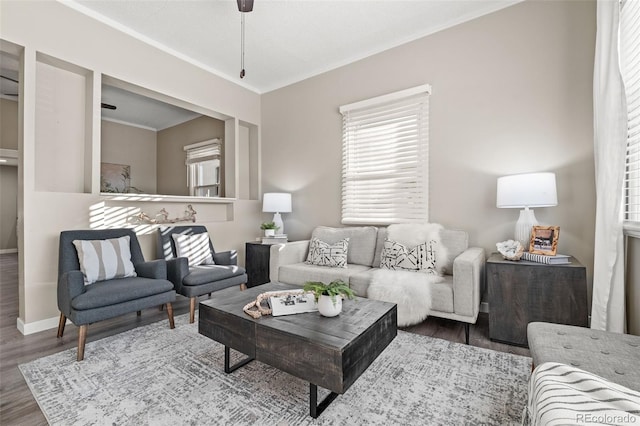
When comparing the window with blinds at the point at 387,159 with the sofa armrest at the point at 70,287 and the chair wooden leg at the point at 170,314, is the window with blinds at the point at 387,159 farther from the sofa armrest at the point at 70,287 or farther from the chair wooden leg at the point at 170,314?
the sofa armrest at the point at 70,287

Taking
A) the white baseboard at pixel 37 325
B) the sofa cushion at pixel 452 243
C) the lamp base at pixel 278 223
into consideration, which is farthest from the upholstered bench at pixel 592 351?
the white baseboard at pixel 37 325

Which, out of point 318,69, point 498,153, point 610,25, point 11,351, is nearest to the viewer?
point 610,25

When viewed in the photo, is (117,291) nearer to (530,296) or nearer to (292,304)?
(292,304)

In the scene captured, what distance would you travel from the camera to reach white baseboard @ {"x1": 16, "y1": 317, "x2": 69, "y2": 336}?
258 cm

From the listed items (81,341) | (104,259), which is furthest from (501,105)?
(81,341)

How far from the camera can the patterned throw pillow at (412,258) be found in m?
2.76

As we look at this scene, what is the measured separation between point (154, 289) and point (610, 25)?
12.9ft

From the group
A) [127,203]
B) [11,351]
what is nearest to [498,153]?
[127,203]

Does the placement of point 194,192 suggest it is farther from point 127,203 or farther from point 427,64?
point 427,64

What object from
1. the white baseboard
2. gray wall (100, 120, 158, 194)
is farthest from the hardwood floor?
gray wall (100, 120, 158, 194)

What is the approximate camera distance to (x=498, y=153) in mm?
2889

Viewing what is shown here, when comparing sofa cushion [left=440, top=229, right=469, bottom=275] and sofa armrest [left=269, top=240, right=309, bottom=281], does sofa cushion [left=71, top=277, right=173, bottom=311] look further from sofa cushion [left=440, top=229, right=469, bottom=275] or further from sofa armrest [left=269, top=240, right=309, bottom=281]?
sofa cushion [left=440, top=229, right=469, bottom=275]

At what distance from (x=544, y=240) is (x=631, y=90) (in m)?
1.13

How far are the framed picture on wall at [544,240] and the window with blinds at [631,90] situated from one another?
1.39 feet
